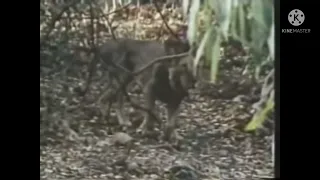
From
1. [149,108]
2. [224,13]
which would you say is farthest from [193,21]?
[149,108]

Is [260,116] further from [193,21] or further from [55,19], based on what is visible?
[55,19]

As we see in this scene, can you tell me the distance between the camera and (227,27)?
101cm

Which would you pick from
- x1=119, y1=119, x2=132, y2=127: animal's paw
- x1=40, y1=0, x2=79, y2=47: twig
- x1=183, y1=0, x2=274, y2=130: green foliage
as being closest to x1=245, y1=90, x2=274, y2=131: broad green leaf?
x1=183, y1=0, x2=274, y2=130: green foliage

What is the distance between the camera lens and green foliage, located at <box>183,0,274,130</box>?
1.01 metres

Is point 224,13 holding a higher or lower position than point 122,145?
higher

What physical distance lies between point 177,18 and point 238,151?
30 cm

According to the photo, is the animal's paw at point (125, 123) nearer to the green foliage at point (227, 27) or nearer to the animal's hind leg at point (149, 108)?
the animal's hind leg at point (149, 108)

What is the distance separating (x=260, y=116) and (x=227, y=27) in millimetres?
195

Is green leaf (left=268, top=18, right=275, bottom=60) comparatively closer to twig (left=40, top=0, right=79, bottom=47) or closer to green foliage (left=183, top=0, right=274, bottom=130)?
green foliage (left=183, top=0, right=274, bottom=130)

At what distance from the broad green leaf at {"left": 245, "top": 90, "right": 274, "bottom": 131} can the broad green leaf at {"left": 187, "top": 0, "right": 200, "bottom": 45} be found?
0.20 m

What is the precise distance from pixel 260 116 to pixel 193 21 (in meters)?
0.24

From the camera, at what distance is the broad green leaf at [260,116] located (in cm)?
100
